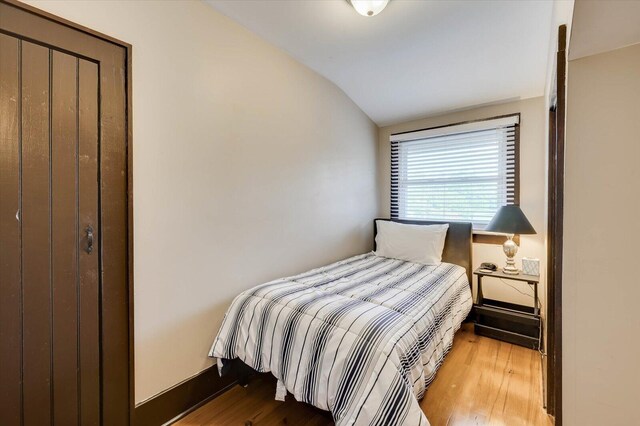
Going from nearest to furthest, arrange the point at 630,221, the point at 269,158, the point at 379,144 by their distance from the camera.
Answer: the point at 630,221, the point at 269,158, the point at 379,144

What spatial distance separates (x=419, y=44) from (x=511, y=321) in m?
2.38

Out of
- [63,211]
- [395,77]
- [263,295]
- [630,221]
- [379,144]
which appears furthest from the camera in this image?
[379,144]

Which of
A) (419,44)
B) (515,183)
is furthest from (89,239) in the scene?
(515,183)

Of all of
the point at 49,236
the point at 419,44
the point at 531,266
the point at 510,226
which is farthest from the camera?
the point at 531,266

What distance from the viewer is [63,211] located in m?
1.25

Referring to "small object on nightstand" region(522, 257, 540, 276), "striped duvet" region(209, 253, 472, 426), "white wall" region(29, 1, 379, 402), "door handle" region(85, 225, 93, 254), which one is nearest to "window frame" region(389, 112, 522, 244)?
"small object on nightstand" region(522, 257, 540, 276)

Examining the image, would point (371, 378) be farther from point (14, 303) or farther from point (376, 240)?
point (376, 240)

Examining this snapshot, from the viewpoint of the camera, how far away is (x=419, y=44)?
2.13 metres

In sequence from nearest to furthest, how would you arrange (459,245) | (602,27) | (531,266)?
(602,27), (531,266), (459,245)

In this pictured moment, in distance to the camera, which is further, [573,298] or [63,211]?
[63,211]

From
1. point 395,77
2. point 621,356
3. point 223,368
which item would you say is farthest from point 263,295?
point 395,77

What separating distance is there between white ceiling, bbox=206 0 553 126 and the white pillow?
4.27 ft

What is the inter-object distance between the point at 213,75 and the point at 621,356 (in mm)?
2318

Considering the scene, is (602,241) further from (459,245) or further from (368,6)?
(459,245)
